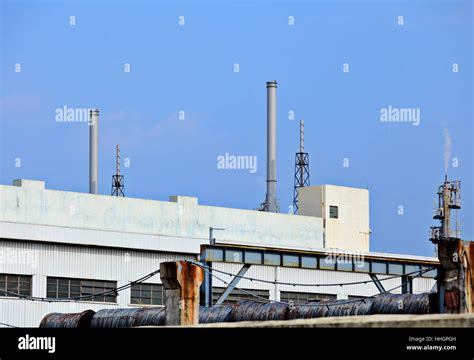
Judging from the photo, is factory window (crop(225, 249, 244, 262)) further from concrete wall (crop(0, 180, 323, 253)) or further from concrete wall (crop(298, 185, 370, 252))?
concrete wall (crop(298, 185, 370, 252))

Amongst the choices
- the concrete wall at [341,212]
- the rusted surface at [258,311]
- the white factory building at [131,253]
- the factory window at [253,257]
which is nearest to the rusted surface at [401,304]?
the rusted surface at [258,311]

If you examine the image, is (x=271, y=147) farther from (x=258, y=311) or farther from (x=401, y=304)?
(x=401, y=304)

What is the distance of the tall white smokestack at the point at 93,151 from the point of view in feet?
193

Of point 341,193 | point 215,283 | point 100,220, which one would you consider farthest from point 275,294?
point 341,193

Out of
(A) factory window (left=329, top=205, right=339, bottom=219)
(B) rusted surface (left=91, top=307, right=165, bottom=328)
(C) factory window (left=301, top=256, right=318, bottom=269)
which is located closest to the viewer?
(B) rusted surface (left=91, top=307, right=165, bottom=328)

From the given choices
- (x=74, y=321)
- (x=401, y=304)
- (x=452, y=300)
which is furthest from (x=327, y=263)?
(x=452, y=300)

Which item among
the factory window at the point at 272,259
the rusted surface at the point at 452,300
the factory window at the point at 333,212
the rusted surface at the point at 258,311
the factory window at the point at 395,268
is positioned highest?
the factory window at the point at 333,212

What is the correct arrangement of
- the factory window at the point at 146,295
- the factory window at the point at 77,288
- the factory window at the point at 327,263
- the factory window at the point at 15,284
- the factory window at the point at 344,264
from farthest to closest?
the factory window at the point at 344,264, the factory window at the point at 146,295, the factory window at the point at 327,263, the factory window at the point at 77,288, the factory window at the point at 15,284

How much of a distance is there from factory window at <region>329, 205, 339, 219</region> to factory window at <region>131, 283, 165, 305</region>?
14287 millimetres

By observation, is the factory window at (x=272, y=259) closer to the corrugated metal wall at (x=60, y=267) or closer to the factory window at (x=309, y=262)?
the factory window at (x=309, y=262)

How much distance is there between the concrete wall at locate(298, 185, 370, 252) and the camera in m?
56.2

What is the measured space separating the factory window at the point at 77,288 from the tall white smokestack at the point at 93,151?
15224mm

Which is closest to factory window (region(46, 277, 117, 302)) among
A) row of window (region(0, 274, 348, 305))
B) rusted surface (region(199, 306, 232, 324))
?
row of window (region(0, 274, 348, 305))

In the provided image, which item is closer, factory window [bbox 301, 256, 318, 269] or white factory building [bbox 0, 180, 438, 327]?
white factory building [bbox 0, 180, 438, 327]
